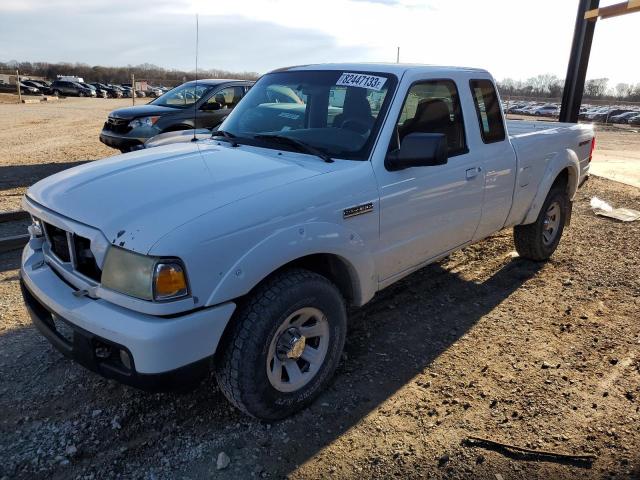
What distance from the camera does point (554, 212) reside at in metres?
5.43

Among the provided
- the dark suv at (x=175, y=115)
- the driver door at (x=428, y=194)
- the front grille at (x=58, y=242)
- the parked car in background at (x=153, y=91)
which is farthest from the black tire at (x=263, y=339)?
the parked car in background at (x=153, y=91)

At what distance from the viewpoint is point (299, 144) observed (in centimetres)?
331

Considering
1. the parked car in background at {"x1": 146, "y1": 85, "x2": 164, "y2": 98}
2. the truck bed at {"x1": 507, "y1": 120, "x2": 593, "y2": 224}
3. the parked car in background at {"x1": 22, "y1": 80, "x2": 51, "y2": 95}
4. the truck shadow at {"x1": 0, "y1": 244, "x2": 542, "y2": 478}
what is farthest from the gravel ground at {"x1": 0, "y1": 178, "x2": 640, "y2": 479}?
the parked car in background at {"x1": 22, "y1": 80, "x2": 51, "y2": 95}

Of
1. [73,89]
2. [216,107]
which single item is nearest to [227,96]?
[216,107]

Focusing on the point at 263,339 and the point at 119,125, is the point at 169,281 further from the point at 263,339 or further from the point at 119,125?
the point at 119,125

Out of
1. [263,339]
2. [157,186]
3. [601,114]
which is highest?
[601,114]

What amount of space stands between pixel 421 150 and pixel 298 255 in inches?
40.5

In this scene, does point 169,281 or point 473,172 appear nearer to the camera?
point 169,281

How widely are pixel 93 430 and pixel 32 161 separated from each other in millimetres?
9773

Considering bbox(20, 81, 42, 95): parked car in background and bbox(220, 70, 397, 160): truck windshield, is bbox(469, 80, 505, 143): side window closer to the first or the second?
bbox(220, 70, 397, 160): truck windshield

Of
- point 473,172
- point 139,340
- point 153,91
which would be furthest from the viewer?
point 153,91

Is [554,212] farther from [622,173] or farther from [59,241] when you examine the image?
[622,173]

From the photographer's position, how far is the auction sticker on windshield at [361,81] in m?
3.46

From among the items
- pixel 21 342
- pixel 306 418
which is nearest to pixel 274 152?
pixel 306 418
